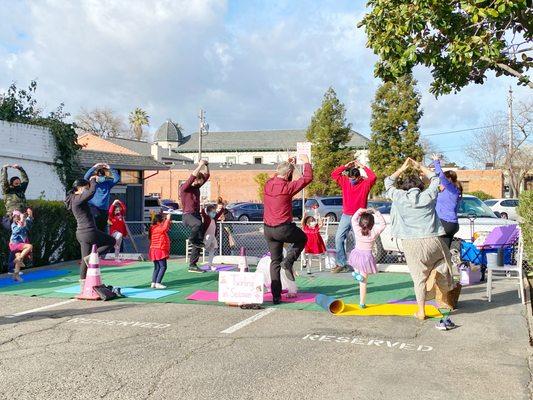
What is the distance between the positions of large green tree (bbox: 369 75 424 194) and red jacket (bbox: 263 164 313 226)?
36812mm

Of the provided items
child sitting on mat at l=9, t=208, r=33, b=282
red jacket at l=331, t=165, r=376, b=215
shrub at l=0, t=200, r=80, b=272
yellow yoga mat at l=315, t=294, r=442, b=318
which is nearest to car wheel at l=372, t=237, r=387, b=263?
red jacket at l=331, t=165, r=376, b=215

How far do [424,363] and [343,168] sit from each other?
16.6ft

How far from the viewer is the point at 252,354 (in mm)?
5891

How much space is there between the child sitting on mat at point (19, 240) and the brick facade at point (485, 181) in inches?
1888

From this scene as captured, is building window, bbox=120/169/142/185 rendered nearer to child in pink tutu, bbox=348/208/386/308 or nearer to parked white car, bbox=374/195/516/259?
parked white car, bbox=374/195/516/259

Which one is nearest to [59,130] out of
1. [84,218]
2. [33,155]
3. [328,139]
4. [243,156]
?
[33,155]

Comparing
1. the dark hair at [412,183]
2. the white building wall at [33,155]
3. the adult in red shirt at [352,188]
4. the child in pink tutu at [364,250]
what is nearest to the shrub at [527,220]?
the adult in red shirt at [352,188]

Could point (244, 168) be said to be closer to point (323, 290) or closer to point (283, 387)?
point (323, 290)

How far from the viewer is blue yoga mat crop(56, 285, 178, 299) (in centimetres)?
920

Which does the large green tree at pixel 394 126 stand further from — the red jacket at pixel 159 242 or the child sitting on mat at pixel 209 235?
the red jacket at pixel 159 242

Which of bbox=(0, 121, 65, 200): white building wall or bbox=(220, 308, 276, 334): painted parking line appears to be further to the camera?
bbox=(0, 121, 65, 200): white building wall

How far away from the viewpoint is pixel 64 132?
57.6 ft

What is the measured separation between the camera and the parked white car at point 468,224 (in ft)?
42.2

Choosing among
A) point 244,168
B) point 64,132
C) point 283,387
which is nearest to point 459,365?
point 283,387
